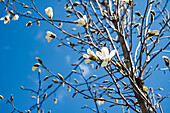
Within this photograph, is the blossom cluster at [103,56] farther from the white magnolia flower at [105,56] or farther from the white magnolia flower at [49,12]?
the white magnolia flower at [49,12]

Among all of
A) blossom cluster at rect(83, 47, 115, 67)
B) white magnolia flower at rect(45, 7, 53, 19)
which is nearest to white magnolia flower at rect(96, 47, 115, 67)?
blossom cluster at rect(83, 47, 115, 67)

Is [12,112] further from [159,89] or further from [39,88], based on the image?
[159,89]

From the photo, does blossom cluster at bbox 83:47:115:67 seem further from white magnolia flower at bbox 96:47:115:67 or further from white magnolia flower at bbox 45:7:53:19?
white magnolia flower at bbox 45:7:53:19

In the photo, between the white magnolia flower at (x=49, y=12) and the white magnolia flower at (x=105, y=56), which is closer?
the white magnolia flower at (x=105, y=56)

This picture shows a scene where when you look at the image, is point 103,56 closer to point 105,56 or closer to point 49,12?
point 105,56

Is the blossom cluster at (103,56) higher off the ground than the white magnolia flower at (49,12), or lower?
lower

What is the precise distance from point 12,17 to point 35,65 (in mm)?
1086

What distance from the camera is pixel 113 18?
1759 millimetres

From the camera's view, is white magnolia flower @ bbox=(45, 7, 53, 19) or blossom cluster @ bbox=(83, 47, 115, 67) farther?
white magnolia flower @ bbox=(45, 7, 53, 19)

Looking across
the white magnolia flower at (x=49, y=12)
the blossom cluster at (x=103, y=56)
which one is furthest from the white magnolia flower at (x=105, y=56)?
the white magnolia flower at (x=49, y=12)

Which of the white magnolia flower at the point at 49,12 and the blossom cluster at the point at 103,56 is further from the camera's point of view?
the white magnolia flower at the point at 49,12

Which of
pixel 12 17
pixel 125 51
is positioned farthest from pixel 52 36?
pixel 12 17

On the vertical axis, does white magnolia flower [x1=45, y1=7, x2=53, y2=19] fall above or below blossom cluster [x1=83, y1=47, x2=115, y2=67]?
above

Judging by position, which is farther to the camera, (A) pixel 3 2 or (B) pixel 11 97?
(A) pixel 3 2
